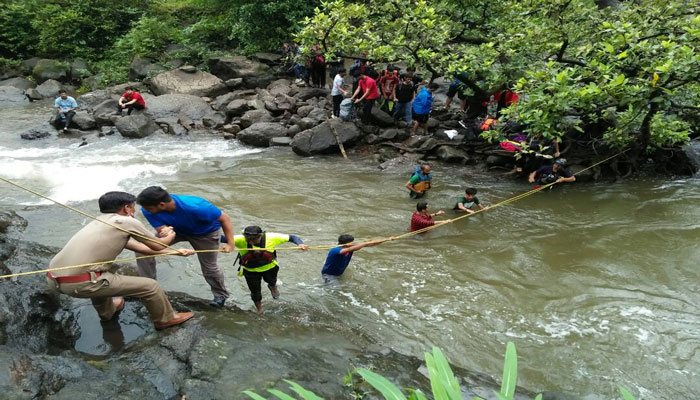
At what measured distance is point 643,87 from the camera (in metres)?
6.81

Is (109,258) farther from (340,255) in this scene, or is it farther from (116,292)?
(340,255)

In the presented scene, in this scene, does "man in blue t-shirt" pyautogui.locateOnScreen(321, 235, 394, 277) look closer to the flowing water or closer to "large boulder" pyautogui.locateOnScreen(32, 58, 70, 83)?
the flowing water

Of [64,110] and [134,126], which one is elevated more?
[64,110]

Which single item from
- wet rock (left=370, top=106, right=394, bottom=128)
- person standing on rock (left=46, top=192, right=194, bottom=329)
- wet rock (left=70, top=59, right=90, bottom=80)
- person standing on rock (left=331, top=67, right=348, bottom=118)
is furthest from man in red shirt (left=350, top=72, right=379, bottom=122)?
wet rock (left=70, top=59, right=90, bottom=80)

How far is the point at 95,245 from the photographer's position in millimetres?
3842

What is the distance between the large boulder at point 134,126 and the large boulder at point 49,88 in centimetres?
750

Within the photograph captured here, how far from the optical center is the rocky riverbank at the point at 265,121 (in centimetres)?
1168

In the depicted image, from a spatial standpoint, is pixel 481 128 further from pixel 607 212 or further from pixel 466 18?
pixel 607 212

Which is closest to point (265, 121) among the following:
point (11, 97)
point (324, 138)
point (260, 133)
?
point (260, 133)

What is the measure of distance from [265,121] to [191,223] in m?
10.6

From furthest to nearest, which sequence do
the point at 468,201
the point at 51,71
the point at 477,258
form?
the point at 51,71 → the point at 468,201 → the point at 477,258

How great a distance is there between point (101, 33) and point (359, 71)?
55.3ft

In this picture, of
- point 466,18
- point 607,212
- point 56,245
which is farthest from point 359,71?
point 56,245

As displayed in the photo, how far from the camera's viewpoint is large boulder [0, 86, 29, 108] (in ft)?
62.8
